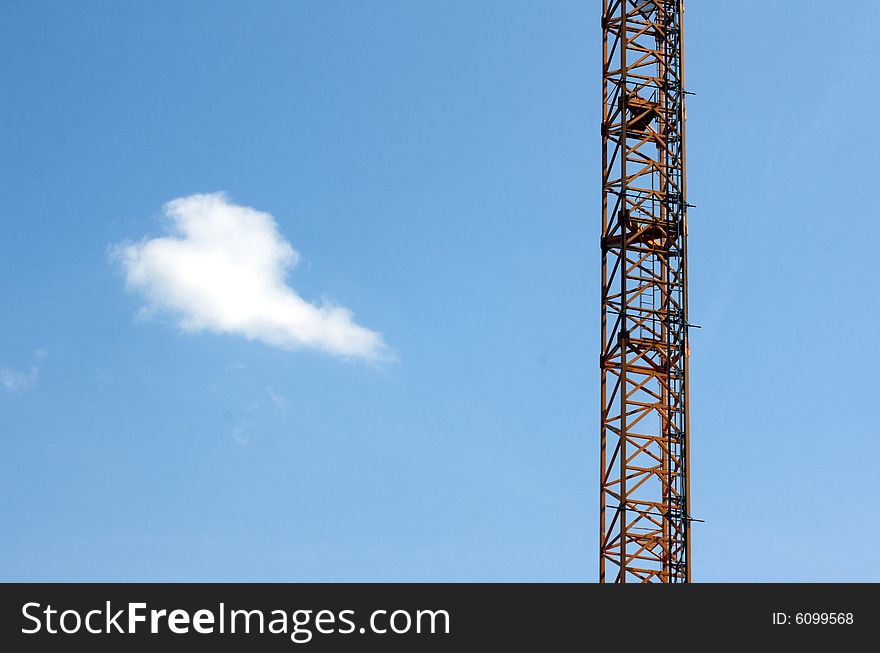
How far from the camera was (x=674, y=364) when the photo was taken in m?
59.7
